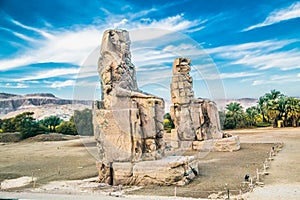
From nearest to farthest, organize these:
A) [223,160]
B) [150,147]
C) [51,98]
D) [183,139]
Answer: [150,147]
[223,160]
[183,139]
[51,98]

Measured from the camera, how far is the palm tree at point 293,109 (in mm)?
40812

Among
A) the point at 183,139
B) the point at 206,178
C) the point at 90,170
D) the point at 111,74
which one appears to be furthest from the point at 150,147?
the point at 183,139

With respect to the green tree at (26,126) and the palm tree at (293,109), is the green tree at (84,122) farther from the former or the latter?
the palm tree at (293,109)

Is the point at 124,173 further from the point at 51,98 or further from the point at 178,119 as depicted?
the point at 51,98

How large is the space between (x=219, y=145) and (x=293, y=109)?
25315 mm

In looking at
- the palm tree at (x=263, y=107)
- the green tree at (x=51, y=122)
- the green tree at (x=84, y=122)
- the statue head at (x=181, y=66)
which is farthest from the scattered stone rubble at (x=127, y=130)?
the palm tree at (x=263, y=107)

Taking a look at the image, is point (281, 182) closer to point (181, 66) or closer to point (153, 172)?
point (153, 172)

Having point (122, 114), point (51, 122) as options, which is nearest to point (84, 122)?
point (122, 114)

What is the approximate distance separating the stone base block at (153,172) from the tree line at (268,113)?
29667 mm

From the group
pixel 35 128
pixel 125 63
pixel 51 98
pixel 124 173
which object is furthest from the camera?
pixel 51 98

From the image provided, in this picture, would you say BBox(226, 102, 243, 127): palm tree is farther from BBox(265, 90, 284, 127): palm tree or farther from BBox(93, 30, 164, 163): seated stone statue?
BBox(93, 30, 164, 163): seated stone statue

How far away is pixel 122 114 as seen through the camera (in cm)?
1142

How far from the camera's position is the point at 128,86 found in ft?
40.4

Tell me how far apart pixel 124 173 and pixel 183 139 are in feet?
36.4
